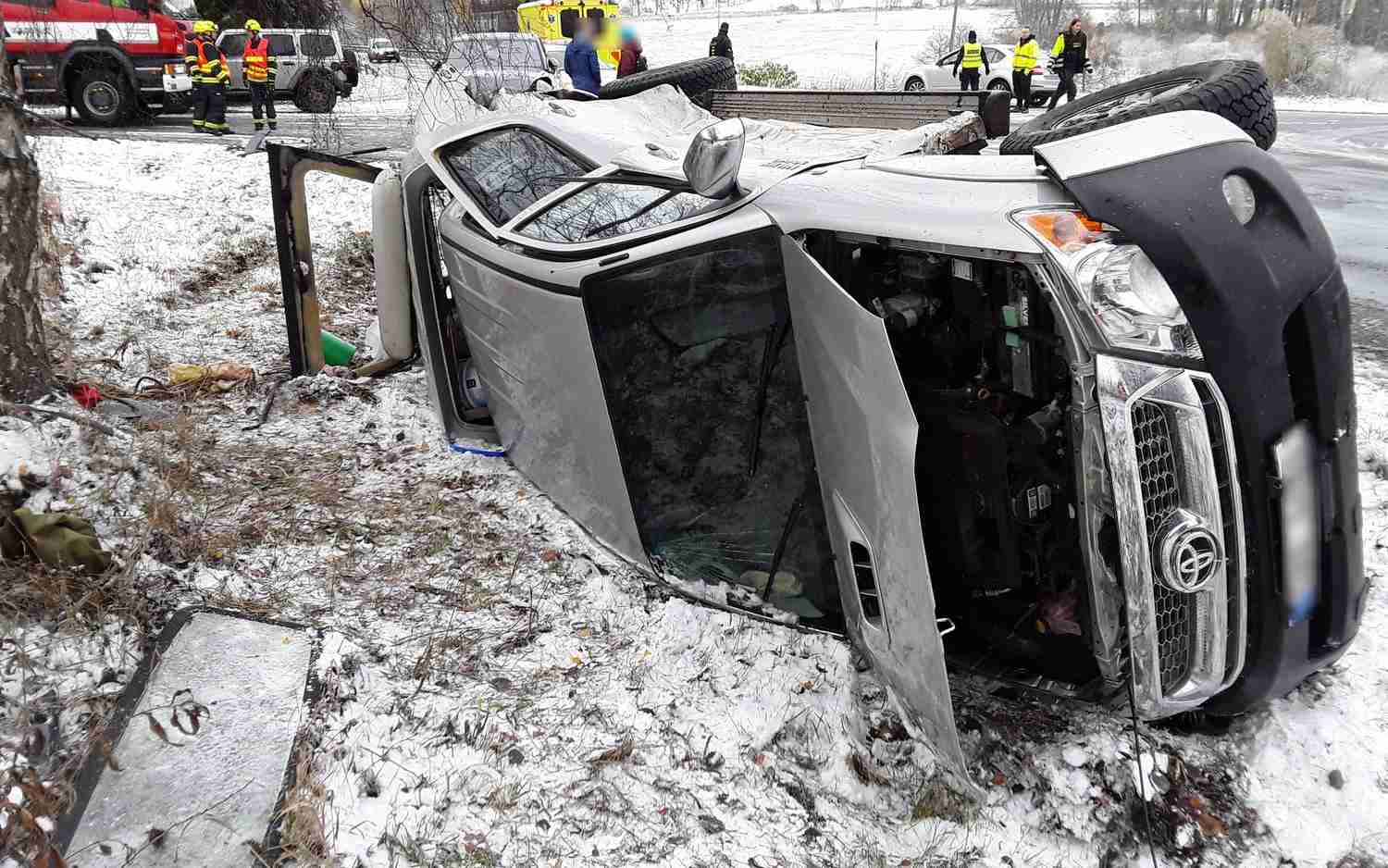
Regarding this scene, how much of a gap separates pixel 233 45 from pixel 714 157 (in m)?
17.7

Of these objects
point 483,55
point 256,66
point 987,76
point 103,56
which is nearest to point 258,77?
point 256,66

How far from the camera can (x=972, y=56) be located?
18.0 meters

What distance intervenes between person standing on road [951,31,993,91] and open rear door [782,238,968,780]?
17.1m

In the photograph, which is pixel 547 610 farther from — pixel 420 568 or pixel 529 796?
pixel 529 796

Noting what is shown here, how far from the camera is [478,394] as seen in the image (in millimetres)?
4895

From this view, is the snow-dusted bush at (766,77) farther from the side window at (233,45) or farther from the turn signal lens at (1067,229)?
the turn signal lens at (1067,229)

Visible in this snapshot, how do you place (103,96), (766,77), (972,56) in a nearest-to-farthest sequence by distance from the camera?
1. (103,96)
2. (972,56)
3. (766,77)

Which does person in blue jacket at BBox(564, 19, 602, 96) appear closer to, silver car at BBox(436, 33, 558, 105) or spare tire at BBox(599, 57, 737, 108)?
silver car at BBox(436, 33, 558, 105)

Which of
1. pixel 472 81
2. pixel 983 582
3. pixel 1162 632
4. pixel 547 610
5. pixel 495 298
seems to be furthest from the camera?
pixel 472 81

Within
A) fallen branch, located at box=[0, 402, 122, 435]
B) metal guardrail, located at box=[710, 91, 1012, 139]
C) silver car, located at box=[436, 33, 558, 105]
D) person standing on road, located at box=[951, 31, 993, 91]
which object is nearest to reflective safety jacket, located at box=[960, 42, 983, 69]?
person standing on road, located at box=[951, 31, 993, 91]

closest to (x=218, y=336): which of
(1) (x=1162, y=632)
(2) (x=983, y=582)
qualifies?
(2) (x=983, y=582)

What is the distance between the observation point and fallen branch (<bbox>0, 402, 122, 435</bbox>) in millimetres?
3922

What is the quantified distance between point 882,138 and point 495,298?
5.28 feet

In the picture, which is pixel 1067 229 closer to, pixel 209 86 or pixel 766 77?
pixel 209 86
